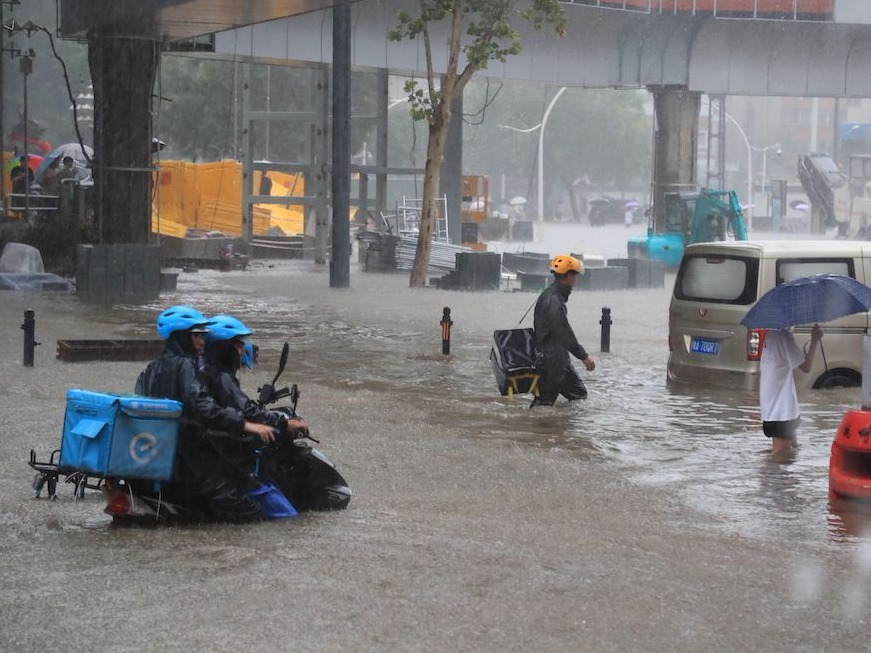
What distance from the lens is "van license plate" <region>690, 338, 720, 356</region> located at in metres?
14.3

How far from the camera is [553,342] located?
13.3 meters

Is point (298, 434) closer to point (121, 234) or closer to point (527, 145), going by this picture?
point (121, 234)

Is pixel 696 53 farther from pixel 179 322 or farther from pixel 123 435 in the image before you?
pixel 123 435

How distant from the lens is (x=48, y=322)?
A: 21141mm

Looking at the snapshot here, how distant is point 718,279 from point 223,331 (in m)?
7.41

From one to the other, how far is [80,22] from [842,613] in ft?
71.2

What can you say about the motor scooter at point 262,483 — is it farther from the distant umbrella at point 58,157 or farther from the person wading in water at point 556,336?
the distant umbrella at point 58,157

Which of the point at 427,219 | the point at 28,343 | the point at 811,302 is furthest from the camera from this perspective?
the point at 427,219

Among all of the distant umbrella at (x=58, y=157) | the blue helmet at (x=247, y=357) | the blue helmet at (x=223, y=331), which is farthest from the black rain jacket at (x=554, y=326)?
the distant umbrella at (x=58, y=157)

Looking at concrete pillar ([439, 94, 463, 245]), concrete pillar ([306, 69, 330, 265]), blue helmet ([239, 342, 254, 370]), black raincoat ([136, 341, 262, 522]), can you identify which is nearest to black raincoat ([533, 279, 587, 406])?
blue helmet ([239, 342, 254, 370])

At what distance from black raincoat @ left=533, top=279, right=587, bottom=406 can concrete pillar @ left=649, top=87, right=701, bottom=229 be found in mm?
28933

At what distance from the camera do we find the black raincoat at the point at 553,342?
43.3ft

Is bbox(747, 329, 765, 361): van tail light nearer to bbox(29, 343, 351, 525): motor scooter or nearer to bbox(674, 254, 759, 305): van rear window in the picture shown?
bbox(674, 254, 759, 305): van rear window

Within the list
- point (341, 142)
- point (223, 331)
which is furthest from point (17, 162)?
point (223, 331)
